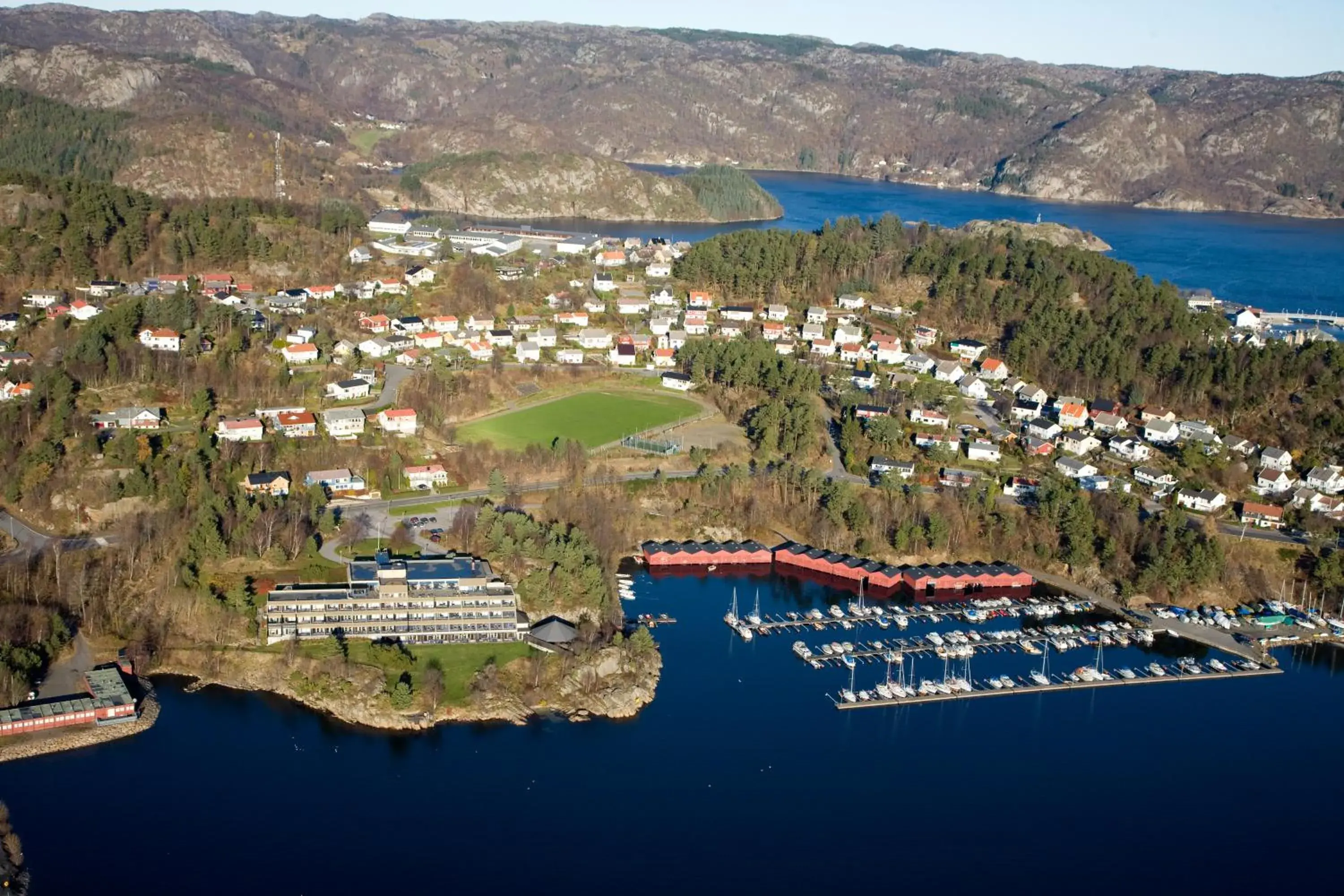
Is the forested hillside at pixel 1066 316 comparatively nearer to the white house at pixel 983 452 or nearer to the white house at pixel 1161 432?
the white house at pixel 1161 432

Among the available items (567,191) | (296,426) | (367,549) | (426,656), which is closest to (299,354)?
(296,426)

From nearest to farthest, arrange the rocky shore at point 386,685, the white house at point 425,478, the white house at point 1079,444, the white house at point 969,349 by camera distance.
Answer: the rocky shore at point 386,685 < the white house at point 425,478 < the white house at point 1079,444 < the white house at point 969,349

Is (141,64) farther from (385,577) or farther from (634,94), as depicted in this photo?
(385,577)

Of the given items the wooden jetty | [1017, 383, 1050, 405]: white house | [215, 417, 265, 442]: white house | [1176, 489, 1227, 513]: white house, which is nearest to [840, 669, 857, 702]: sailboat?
the wooden jetty

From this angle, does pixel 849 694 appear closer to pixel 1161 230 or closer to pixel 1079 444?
pixel 1079 444

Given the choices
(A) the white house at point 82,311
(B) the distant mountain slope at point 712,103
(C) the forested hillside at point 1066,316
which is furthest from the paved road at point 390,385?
(B) the distant mountain slope at point 712,103

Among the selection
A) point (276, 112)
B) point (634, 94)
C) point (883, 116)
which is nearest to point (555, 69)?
point (634, 94)
